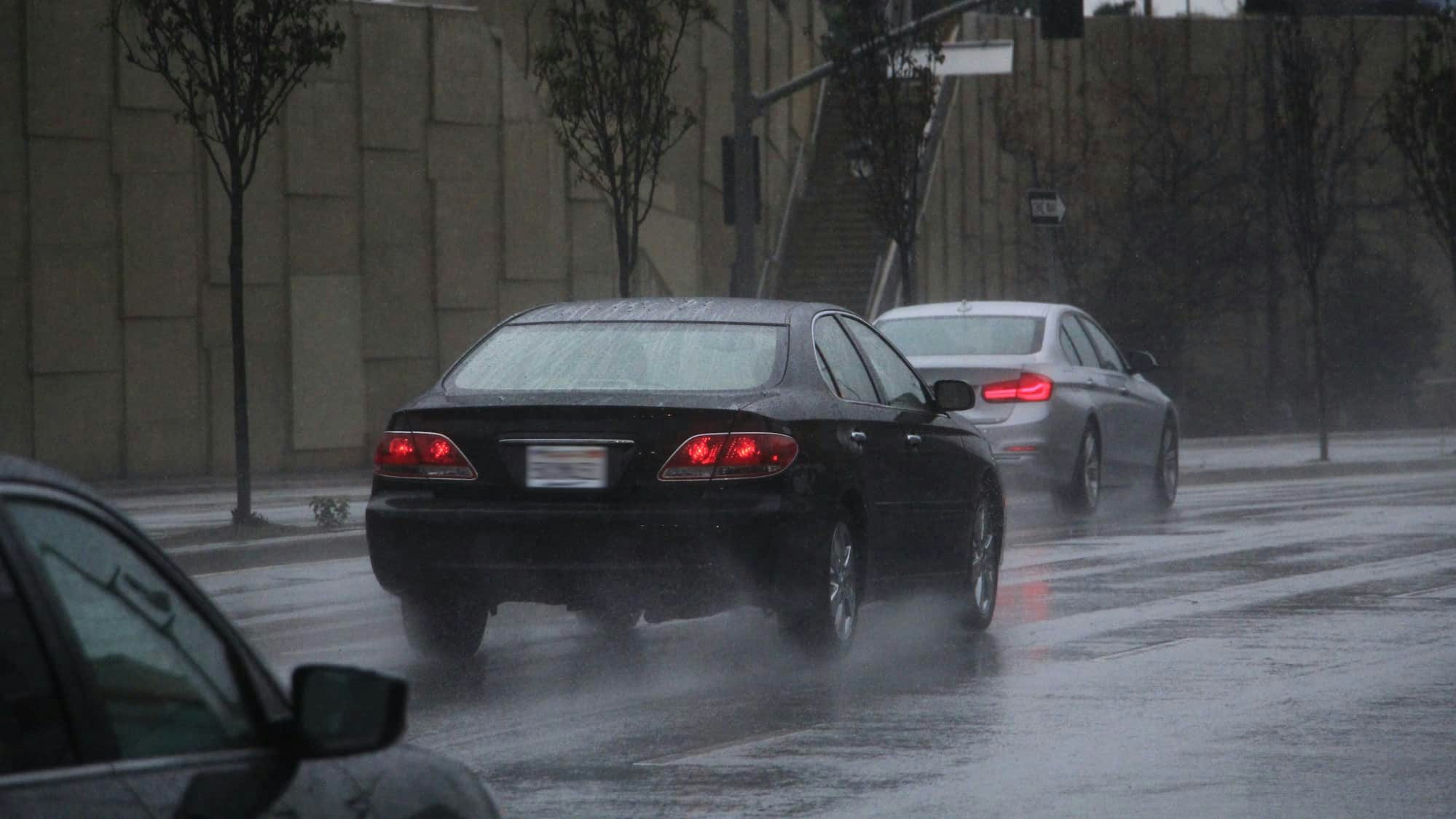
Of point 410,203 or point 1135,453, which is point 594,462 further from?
point 410,203

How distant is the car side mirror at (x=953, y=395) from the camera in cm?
1145

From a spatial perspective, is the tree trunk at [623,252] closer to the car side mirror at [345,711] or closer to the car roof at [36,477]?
the car side mirror at [345,711]

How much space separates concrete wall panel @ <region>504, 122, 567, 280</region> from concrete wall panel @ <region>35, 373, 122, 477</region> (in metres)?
5.83

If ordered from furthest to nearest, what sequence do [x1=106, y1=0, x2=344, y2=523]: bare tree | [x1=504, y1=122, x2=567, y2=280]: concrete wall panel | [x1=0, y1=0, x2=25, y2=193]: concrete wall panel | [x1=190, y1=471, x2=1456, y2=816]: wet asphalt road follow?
[x1=504, y1=122, x2=567, y2=280]: concrete wall panel → [x1=0, y1=0, x2=25, y2=193]: concrete wall panel → [x1=106, y1=0, x2=344, y2=523]: bare tree → [x1=190, y1=471, x2=1456, y2=816]: wet asphalt road

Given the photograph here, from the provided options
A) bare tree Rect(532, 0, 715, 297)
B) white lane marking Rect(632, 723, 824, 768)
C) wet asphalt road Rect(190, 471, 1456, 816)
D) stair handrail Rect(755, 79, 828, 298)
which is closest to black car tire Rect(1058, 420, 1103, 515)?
wet asphalt road Rect(190, 471, 1456, 816)

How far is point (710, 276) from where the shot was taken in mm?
33625

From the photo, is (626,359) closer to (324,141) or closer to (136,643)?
(136,643)

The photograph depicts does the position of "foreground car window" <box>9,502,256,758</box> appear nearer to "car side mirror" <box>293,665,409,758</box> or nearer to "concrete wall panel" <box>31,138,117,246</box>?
"car side mirror" <box>293,665,409,758</box>

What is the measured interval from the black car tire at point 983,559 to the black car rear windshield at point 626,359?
1910 millimetres

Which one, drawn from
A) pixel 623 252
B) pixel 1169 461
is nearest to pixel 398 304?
pixel 623 252

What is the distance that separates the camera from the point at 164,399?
23672 mm

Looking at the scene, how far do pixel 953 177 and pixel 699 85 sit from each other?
12100 millimetres

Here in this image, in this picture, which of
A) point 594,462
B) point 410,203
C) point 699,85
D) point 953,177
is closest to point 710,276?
point 699,85

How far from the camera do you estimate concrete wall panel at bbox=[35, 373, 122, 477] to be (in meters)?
22.6
